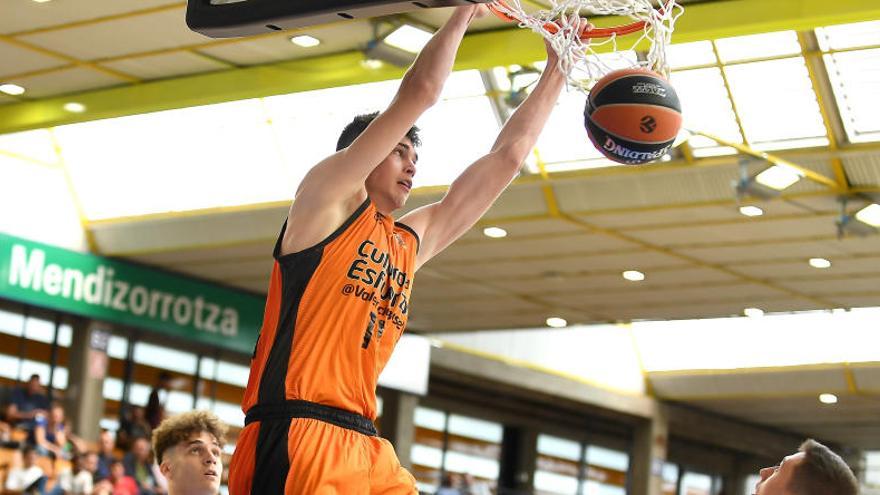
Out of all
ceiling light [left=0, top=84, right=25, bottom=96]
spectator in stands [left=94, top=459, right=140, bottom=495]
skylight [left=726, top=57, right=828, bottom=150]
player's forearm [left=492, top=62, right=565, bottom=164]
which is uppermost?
skylight [left=726, top=57, right=828, bottom=150]

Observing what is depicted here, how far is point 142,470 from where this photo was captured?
18.5 m

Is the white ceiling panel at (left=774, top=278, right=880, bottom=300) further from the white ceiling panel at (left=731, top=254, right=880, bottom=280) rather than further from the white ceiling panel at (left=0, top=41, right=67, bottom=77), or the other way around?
the white ceiling panel at (left=0, top=41, right=67, bottom=77)

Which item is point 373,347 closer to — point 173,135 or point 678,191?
point 678,191

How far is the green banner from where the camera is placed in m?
19.6

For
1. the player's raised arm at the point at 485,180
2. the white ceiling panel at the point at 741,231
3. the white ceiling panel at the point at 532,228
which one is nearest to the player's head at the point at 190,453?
the player's raised arm at the point at 485,180

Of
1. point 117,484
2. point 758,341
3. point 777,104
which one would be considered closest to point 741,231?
point 777,104

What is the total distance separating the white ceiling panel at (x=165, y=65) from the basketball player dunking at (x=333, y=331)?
9622mm

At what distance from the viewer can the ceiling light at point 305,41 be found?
13.5 meters

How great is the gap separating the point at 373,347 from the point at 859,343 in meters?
22.9

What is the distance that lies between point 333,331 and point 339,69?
30.2 feet

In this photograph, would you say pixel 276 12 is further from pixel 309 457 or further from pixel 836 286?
pixel 836 286

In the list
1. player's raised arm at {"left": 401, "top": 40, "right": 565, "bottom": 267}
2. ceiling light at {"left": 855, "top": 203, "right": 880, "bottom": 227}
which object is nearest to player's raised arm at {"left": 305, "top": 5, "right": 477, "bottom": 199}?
player's raised arm at {"left": 401, "top": 40, "right": 565, "bottom": 267}

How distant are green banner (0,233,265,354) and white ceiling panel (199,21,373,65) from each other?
647cm

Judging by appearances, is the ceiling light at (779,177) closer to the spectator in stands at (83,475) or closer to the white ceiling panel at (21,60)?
the white ceiling panel at (21,60)
